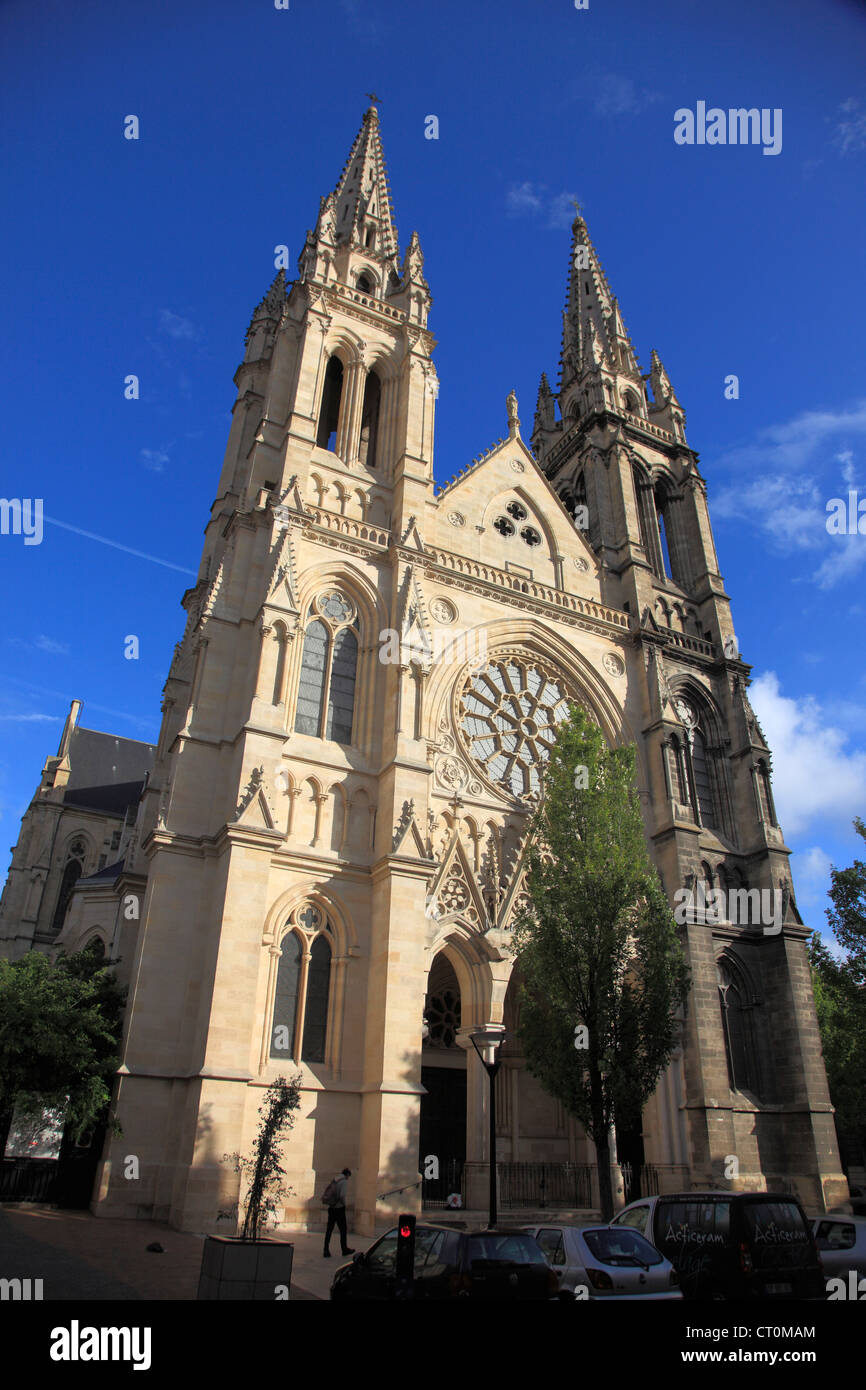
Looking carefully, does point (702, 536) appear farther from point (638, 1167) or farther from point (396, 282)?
point (638, 1167)

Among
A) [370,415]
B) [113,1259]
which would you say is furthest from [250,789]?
[370,415]

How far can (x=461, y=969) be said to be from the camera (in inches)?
741

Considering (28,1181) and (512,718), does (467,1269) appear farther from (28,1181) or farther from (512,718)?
(512,718)

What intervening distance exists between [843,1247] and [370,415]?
2596 centimetres

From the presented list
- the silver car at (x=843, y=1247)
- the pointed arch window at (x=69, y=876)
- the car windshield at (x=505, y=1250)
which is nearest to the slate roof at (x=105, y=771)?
the pointed arch window at (x=69, y=876)

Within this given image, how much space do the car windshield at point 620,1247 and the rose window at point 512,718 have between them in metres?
13.2

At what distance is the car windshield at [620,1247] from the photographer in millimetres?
8430

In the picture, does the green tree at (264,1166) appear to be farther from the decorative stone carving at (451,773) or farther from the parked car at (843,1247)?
the decorative stone carving at (451,773)

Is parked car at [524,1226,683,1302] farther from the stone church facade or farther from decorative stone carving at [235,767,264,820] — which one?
decorative stone carving at [235,767,264,820]

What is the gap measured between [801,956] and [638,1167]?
6.98 m

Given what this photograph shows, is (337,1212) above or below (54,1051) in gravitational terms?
below

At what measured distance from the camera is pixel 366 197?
31859mm
